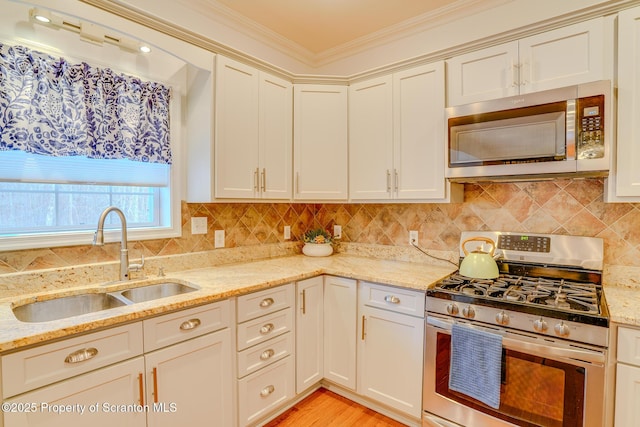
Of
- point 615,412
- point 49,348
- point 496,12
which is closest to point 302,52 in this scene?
point 496,12

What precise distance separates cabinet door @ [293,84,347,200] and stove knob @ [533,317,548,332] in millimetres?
1436

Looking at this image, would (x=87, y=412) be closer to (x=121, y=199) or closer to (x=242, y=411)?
(x=242, y=411)

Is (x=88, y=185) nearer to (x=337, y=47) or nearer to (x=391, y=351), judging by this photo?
(x=391, y=351)

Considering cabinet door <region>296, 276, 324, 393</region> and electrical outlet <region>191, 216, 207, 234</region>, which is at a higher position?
electrical outlet <region>191, 216, 207, 234</region>

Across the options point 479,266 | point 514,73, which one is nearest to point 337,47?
point 514,73

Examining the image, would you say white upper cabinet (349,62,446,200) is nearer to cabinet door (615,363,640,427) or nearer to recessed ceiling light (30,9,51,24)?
cabinet door (615,363,640,427)

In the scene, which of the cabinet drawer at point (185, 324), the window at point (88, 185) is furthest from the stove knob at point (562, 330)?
the window at point (88, 185)

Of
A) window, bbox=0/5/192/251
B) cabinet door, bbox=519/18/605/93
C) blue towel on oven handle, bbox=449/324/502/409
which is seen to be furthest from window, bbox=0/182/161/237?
cabinet door, bbox=519/18/605/93

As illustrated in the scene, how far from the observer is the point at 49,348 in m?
1.15

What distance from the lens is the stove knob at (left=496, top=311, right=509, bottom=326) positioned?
1540mm

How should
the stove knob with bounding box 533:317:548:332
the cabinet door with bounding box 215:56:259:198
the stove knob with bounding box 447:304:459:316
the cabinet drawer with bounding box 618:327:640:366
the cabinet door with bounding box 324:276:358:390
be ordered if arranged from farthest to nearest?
1. the cabinet door with bounding box 324:276:358:390
2. the cabinet door with bounding box 215:56:259:198
3. the stove knob with bounding box 447:304:459:316
4. the stove knob with bounding box 533:317:548:332
5. the cabinet drawer with bounding box 618:327:640:366

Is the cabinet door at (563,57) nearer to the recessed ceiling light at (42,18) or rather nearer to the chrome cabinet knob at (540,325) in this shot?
the chrome cabinet knob at (540,325)

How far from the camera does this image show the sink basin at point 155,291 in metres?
1.79

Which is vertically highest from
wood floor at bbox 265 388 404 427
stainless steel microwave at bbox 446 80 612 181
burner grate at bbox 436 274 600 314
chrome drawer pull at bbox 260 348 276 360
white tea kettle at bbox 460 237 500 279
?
stainless steel microwave at bbox 446 80 612 181
